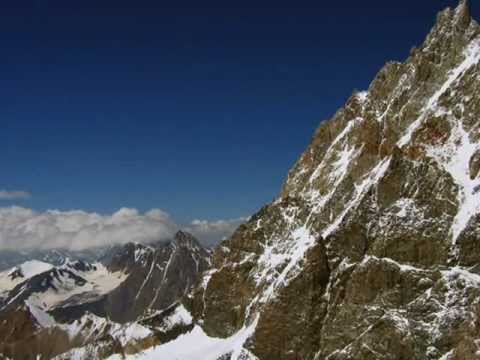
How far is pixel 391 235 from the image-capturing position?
128m

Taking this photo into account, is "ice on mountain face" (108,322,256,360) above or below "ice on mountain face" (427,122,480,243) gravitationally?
below

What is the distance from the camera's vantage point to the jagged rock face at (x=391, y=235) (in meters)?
118

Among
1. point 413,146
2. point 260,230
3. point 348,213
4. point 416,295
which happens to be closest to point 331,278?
point 348,213

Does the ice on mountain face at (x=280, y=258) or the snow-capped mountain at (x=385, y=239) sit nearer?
the snow-capped mountain at (x=385, y=239)

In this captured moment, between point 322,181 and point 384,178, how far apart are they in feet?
143

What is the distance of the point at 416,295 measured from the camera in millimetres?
120750

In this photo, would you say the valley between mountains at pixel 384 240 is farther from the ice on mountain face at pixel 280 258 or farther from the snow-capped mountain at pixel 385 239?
the ice on mountain face at pixel 280 258

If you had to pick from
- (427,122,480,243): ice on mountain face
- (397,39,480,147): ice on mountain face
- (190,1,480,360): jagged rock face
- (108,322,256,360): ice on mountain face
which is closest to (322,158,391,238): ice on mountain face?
(190,1,480,360): jagged rock face

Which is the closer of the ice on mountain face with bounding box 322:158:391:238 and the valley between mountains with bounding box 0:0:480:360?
the valley between mountains with bounding box 0:0:480:360

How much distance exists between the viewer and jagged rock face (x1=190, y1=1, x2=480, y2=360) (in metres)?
118

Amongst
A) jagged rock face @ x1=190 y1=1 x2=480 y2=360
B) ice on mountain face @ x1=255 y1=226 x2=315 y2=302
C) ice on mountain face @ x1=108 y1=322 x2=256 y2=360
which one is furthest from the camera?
ice on mountain face @ x1=108 y1=322 x2=256 y2=360

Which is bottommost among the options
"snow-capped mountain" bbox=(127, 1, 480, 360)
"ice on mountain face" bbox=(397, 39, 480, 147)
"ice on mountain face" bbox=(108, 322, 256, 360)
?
"ice on mountain face" bbox=(108, 322, 256, 360)

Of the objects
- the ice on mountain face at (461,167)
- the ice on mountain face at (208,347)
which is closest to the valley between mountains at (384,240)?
the ice on mountain face at (461,167)

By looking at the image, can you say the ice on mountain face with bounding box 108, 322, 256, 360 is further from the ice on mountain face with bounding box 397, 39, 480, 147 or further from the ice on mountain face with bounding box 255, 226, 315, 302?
the ice on mountain face with bounding box 397, 39, 480, 147
